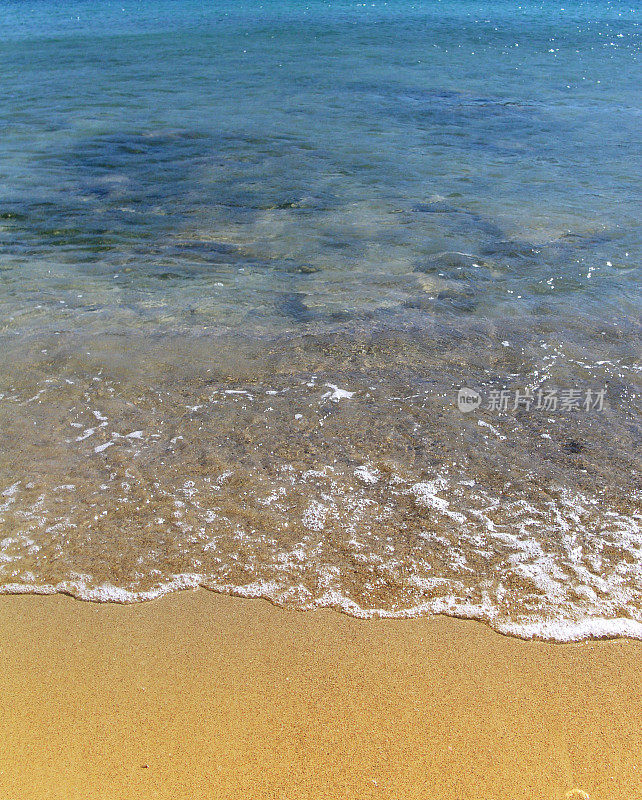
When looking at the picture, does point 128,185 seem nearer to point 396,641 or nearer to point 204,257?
point 204,257

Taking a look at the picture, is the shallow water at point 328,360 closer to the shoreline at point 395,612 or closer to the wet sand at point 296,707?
the shoreline at point 395,612

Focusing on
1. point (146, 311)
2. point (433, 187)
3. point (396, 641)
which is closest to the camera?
point (396, 641)

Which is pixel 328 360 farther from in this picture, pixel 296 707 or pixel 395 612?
pixel 296 707

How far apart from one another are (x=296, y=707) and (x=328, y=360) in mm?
2819

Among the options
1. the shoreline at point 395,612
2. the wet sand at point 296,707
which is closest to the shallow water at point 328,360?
the shoreline at point 395,612

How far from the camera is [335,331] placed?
5.30 metres

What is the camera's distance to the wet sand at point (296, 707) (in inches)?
88.7

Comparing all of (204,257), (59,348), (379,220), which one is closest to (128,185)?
(204,257)

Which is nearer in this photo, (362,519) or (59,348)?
(362,519)

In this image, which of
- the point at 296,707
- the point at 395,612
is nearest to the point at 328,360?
the point at 395,612

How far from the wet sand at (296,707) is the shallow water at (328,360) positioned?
0.17 metres

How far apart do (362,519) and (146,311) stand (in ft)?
10.3

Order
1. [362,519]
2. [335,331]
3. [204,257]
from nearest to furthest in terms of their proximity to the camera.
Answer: [362,519]
[335,331]
[204,257]

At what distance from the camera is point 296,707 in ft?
8.16
